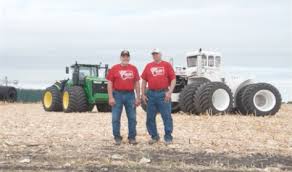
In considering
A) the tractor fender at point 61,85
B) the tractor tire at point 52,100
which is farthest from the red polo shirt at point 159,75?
the tractor fender at point 61,85

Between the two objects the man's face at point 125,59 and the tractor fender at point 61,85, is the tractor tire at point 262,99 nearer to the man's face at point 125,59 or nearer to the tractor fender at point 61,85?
the tractor fender at point 61,85

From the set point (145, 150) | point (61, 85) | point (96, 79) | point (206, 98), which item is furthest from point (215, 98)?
point (145, 150)

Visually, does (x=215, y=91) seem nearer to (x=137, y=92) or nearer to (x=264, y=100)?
(x=264, y=100)

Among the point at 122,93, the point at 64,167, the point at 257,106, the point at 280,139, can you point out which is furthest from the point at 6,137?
the point at 257,106

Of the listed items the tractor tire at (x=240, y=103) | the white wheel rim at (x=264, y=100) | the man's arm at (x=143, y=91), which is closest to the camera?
the man's arm at (x=143, y=91)

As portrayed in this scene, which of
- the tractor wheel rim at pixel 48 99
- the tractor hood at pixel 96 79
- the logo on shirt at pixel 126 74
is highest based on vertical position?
the logo on shirt at pixel 126 74

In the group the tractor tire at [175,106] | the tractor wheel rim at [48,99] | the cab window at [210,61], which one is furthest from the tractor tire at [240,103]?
the tractor wheel rim at [48,99]

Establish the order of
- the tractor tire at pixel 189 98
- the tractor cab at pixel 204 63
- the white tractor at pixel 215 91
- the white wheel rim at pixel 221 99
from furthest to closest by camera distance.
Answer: the tractor cab at pixel 204 63 < the white wheel rim at pixel 221 99 < the tractor tire at pixel 189 98 < the white tractor at pixel 215 91

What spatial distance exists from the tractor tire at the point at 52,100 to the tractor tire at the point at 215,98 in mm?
8336

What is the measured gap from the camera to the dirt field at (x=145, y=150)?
877cm

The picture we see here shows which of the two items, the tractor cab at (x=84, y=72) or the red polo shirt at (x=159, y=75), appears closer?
the red polo shirt at (x=159, y=75)

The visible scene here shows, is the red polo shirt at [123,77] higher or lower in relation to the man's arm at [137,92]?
higher

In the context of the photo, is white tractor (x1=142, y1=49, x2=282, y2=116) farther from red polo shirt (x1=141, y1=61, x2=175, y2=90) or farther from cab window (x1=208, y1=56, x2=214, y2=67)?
red polo shirt (x1=141, y1=61, x2=175, y2=90)

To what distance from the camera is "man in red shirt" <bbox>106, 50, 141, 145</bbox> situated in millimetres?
11352
